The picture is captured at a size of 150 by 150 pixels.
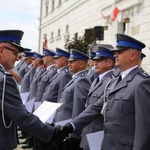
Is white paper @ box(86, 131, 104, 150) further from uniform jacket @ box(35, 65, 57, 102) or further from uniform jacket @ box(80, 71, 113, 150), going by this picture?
uniform jacket @ box(35, 65, 57, 102)

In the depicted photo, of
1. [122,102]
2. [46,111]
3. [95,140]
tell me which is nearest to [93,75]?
[46,111]

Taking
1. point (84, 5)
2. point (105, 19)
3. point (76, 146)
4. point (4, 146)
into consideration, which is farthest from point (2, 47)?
point (84, 5)

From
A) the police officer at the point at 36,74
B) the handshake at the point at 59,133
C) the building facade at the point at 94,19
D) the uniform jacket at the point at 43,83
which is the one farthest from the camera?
the building facade at the point at 94,19

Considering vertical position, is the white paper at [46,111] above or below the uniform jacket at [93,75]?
below

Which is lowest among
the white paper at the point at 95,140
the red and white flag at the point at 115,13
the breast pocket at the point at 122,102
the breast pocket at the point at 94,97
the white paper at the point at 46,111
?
the white paper at the point at 95,140

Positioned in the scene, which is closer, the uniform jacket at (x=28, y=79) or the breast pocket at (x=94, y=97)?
the breast pocket at (x=94, y=97)

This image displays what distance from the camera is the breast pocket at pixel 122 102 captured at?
10.6 ft

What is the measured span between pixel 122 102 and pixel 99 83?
1.16 m

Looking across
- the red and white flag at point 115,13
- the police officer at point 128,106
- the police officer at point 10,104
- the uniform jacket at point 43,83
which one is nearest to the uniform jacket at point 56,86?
the uniform jacket at point 43,83

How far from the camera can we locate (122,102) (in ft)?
10.7

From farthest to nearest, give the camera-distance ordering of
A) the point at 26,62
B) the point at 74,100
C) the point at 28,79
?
the point at 26,62 → the point at 28,79 → the point at 74,100

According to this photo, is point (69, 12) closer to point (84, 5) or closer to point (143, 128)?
point (84, 5)

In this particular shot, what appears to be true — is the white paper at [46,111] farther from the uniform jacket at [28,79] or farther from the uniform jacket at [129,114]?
the uniform jacket at [28,79]

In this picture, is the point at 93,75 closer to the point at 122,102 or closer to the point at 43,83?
the point at 43,83
